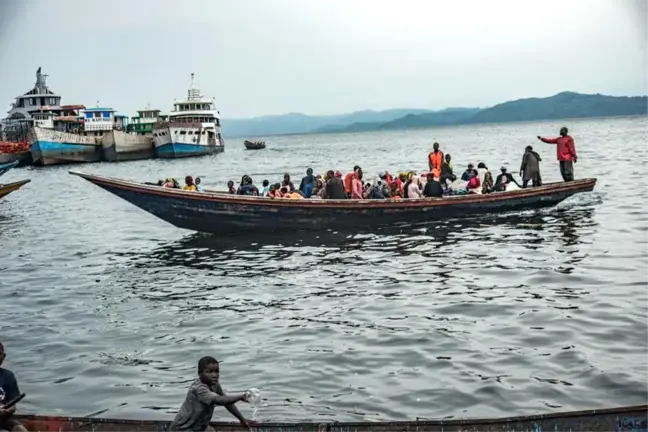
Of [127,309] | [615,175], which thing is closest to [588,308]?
[127,309]

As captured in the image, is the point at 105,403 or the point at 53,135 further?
the point at 53,135

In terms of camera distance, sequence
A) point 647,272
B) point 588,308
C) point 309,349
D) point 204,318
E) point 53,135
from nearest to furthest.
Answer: point 309,349 → point 588,308 → point 204,318 → point 647,272 → point 53,135

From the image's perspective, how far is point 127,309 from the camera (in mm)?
13805

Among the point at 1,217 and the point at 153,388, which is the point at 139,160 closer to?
the point at 1,217

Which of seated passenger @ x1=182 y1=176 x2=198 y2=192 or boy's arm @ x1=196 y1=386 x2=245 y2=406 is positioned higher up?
seated passenger @ x1=182 y1=176 x2=198 y2=192

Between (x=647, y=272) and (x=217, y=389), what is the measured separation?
400 inches

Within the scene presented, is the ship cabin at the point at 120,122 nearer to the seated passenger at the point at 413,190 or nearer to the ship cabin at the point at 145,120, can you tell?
the ship cabin at the point at 145,120

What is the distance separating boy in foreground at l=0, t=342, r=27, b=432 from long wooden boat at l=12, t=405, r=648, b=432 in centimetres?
24

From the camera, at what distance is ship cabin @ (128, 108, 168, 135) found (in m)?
82.6

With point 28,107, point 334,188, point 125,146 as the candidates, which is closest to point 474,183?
point 334,188

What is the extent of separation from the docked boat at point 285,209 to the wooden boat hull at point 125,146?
55.2 meters

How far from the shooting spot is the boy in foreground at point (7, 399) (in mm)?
6547

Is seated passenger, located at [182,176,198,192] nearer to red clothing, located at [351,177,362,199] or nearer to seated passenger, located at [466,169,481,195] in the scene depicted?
red clothing, located at [351,177,362,199]

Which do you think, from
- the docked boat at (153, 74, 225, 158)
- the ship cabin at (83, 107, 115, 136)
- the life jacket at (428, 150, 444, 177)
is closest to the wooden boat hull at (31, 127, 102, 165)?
the ship cabin at (83, 107, 115, 136)
